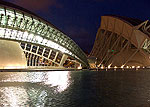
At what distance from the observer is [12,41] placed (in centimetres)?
4219

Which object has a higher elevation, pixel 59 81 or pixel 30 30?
pixel 30 30

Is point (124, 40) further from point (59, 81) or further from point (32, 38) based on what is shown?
point (59, 81)

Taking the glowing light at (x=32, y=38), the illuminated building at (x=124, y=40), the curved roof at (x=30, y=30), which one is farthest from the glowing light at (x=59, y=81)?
the illuminated building at (x=124, y=40)

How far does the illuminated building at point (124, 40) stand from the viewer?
5960 centimetres

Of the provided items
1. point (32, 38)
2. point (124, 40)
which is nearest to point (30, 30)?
point (32, 38)

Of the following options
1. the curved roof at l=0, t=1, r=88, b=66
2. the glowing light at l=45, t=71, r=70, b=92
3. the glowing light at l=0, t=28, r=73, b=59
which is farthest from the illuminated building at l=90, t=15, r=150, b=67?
the glowing light at l=45, t=71, r=70, b=92

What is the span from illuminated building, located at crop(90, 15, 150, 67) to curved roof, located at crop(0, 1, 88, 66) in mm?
22938

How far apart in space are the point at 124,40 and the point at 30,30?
4152 centimetres

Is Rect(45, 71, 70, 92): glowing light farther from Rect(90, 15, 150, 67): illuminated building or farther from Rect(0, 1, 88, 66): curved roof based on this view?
Rect(90, 15, 150, 67): illuminated building

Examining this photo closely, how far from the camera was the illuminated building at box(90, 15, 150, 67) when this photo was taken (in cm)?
5960

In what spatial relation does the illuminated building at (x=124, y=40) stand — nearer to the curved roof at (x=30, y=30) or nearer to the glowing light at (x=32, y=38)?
the curved roof at (x=30, y=30)

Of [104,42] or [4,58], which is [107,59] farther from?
[4,58]

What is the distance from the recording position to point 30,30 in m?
41.6

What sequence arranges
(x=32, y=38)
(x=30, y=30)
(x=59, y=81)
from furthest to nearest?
(x=32, y=38)
(x=30, y=30)
(x=59, y=81)
